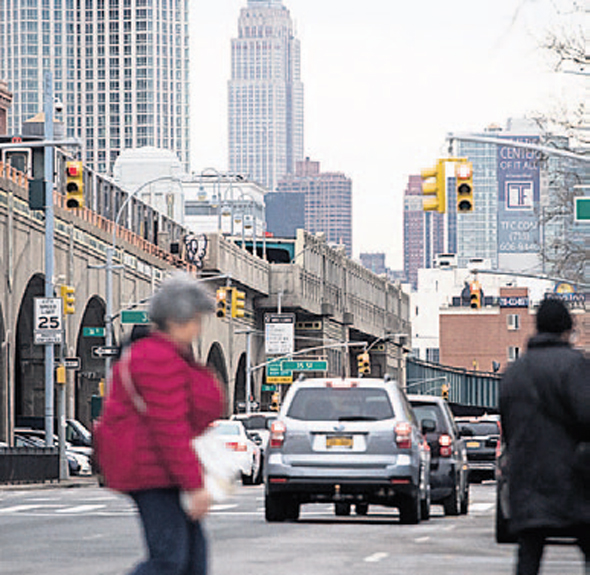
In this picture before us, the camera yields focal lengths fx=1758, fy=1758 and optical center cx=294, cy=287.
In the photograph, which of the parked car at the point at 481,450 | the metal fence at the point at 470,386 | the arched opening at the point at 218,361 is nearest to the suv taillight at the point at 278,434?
the parked car at the point at 481,450

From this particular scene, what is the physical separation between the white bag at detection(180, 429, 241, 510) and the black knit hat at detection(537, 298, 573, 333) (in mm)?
2411

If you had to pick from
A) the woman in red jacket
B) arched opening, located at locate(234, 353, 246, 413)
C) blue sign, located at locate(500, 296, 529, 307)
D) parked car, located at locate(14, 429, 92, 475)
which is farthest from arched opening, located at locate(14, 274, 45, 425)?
blue sign, located at locate(500, 296, 529, 307)

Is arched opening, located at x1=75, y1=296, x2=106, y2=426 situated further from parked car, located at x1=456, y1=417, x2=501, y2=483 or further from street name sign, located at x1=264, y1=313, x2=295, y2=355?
parked car, located at x1=456, y1=417, x2=501, y2=483

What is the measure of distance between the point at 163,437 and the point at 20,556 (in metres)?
8.63

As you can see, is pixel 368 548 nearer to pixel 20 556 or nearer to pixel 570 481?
pixel 20 556

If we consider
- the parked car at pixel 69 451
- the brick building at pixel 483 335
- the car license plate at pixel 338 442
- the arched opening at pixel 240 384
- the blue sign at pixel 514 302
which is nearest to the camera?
the car license plate at pixel 338 442

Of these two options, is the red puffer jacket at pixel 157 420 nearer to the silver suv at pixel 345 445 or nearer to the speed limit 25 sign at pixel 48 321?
the silver suv at pixel 345 445

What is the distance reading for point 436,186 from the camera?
32031 mm

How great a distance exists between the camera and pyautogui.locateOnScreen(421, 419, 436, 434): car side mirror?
74.9 feet

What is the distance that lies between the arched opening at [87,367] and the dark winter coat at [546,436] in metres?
69.7

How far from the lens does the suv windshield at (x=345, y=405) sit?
812 inches

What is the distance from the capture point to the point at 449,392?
138 meters

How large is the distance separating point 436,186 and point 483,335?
153465mm

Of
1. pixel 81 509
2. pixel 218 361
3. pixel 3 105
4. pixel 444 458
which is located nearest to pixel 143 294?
pixel 3 105
